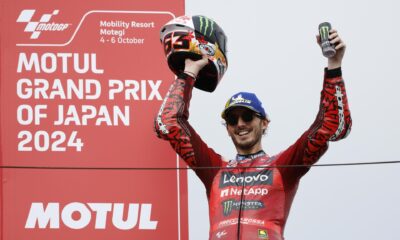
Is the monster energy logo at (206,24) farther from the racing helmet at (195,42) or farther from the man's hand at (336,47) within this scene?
the man's hand at (336,47)

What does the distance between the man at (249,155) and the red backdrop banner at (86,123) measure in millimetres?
301

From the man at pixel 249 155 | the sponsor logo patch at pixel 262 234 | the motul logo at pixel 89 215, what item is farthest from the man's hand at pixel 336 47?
the motul logo at pixel 89 215

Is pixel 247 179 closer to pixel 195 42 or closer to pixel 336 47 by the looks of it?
pixel 195 42

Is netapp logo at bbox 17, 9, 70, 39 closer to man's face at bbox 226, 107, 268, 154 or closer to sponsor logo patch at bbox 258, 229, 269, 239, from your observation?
man's face at bbox 226, 107, 268, 154

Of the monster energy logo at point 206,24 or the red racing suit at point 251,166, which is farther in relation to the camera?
the monster energy logo at point 206,24

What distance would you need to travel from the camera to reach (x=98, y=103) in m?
4.06

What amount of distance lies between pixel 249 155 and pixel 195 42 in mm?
377

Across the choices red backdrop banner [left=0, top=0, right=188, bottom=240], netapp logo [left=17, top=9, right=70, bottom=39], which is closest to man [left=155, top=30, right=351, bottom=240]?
red backdrop banner [left=0, top=0, right=188, bottom=240]

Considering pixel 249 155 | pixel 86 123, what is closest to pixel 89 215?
pixel 86 123

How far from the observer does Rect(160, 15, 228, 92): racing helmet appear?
3680mm

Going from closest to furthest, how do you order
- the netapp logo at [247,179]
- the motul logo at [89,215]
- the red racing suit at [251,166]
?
1. the red racing suit at [251,166]
2. the netapp logo at [247,179]
3. the motul logo at [89,215]

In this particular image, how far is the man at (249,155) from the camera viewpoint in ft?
11.4

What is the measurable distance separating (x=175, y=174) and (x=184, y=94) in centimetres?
40

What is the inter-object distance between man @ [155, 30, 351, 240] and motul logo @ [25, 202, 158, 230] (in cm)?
34
